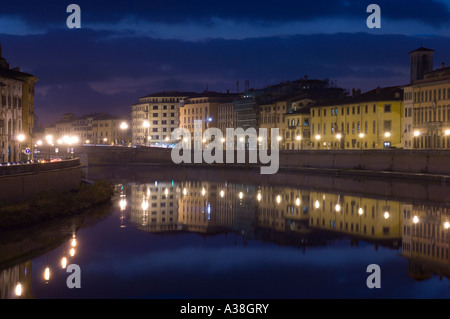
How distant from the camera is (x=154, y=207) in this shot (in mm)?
46719

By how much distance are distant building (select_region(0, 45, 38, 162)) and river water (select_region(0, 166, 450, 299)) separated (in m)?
9.58

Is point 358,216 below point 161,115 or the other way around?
below

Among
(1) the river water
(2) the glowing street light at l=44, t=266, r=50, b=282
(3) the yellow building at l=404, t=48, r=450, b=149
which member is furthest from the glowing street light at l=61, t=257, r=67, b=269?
(3) the yellow building at l=404, t=48, r=450, b=149

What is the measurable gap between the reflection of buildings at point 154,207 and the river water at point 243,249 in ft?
0.42

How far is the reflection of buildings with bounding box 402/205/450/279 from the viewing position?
2575cm

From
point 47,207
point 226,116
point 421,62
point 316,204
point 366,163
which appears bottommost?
point 316,204

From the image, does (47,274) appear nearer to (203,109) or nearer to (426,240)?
(426,240)

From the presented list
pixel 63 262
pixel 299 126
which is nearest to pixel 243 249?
pixel 63 262

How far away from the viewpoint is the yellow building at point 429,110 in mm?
69250

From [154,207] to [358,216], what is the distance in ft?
46.1

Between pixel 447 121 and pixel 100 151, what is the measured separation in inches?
2445

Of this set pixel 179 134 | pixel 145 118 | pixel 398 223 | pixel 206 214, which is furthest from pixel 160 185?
pixel 145 118
